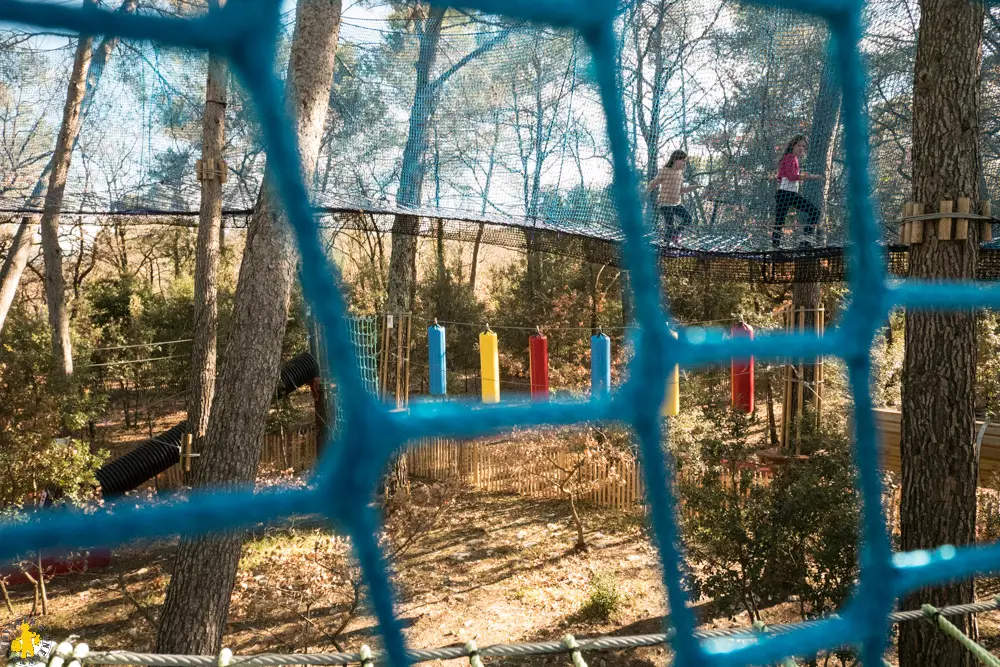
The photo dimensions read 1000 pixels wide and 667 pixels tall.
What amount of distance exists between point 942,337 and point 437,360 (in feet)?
7.89

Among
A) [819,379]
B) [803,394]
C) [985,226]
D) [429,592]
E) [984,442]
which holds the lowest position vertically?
[429,592]

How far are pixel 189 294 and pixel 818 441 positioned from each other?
7.83 m

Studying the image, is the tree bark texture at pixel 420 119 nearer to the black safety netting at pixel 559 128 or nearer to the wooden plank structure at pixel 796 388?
the black safety netting at pixel 559 128

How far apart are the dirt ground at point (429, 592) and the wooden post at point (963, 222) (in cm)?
260

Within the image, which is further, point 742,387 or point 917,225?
point 742,387

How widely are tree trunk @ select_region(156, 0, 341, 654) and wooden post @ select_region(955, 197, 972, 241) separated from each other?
2345 mm

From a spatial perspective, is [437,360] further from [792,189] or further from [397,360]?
[792,189]

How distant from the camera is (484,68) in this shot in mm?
3199

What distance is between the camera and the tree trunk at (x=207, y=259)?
396cm

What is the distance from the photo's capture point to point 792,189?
3041 millimetres

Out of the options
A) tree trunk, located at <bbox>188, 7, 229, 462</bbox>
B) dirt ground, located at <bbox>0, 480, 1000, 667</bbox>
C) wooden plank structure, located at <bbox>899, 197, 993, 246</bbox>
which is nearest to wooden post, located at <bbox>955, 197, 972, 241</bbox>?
wooden plank structure, located at <bbox>899, 197, 993, 246</bbox>

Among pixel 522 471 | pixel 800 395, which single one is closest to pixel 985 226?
pixel 800 395

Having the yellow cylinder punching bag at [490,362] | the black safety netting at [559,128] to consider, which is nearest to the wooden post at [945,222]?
the black safety netting at [559,128]

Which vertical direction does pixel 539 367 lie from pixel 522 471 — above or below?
above
